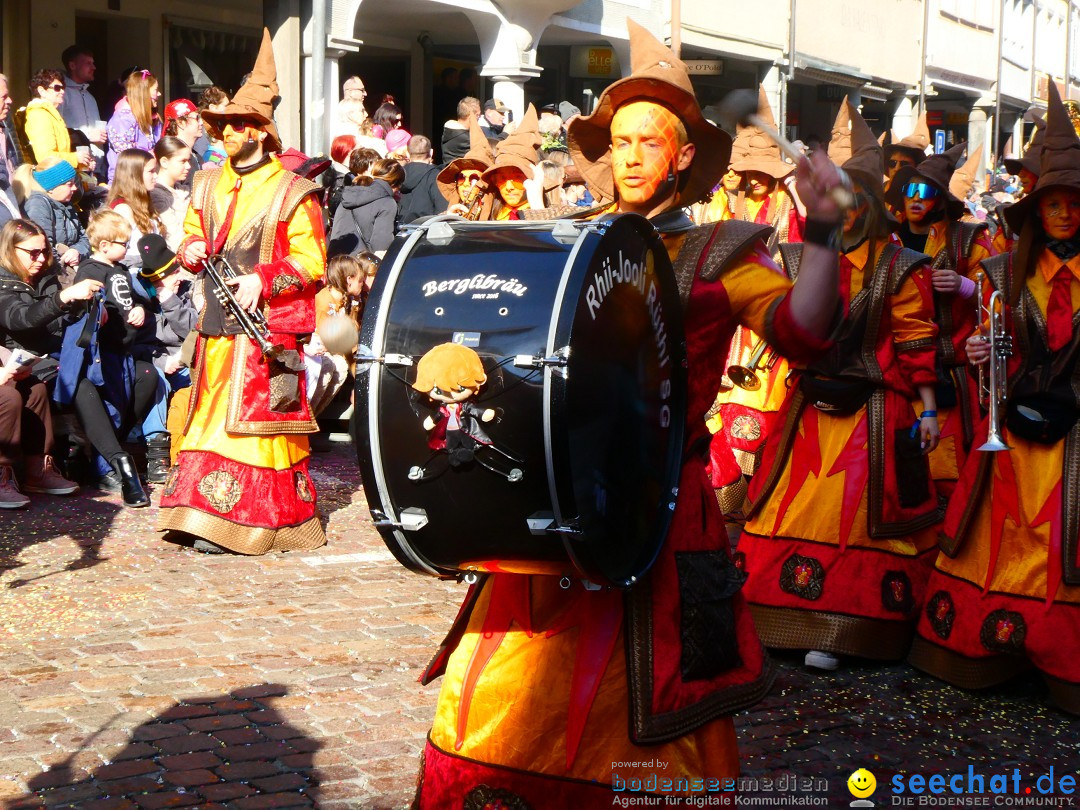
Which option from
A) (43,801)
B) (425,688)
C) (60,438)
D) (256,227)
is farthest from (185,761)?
(60,438)

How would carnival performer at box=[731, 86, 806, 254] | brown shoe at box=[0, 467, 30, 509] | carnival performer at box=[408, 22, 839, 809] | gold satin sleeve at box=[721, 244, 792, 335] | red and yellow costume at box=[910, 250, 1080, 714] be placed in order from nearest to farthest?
carnival performer at box=[408, 22, 839, 809] < gold satin sleeve at box=[721, 244, 792, 335] < red and yellow costume at box=[910, 250, 1080, 714] < brown shoe at box=[0, 467, 30, 509] < carnival performer at box=[731, 86, 806, 254]

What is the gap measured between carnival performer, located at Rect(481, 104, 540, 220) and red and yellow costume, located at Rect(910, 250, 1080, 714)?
526 cm

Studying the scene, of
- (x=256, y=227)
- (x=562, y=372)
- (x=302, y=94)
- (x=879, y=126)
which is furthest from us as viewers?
(x=879, y=126)

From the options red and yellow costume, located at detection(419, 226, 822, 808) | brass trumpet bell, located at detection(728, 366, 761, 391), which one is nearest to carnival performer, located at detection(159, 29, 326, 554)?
brass trumpet bell, located at detection(728, 366, 761, 391)

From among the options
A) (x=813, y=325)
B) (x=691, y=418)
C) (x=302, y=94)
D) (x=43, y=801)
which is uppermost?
(x=302, y=94)

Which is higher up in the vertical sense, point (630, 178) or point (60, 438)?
point (630, 178)

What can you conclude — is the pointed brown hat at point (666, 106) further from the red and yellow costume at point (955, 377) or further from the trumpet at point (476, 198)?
the trumpet at point (476, 198)

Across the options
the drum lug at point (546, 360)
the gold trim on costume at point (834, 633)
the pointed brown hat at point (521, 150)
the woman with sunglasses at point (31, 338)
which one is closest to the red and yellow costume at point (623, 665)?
the drum lug at point (546, 360)

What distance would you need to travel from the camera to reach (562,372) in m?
3.03

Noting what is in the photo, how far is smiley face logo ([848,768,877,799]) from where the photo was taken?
4.54m

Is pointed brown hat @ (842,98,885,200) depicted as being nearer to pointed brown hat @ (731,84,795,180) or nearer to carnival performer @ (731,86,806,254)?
carnival performer @ (731,86,806,254)

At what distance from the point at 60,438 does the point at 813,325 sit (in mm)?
6674

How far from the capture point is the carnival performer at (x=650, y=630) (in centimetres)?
341

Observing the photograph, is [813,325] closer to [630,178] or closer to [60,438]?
[630,178]
